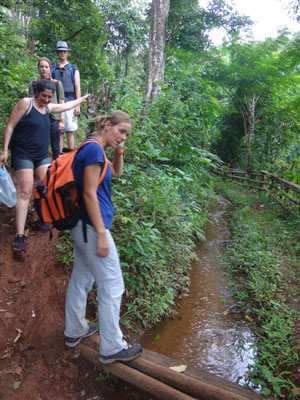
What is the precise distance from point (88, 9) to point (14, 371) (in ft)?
34.1

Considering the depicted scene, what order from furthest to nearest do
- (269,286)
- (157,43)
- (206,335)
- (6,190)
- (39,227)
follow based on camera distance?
(157,43) < (269,286) < (39,227) < (206,335) < (6,190)

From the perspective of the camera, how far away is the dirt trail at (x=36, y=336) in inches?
94.7

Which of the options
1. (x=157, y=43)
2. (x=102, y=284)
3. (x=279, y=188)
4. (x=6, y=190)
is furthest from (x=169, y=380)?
(x=279, y=188)

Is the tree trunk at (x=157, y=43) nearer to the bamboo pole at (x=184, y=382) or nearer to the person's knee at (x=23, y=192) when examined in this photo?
the person's knee at (x=23, y=192)

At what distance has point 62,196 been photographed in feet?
7.02

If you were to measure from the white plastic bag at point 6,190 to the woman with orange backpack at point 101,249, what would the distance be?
4.96 feet

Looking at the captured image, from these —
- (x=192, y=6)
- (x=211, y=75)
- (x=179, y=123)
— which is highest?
(x=192, y=6)

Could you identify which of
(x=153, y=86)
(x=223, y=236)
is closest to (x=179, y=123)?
(x=153, y=86)

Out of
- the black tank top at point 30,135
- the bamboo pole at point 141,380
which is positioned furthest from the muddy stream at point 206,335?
the black tank top at point 30,135

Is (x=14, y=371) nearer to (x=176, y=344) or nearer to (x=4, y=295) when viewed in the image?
(x=4, y=295)

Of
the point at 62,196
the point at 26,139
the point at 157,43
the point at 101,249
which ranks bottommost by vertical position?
the point at 101,249

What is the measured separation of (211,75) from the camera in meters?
13.1

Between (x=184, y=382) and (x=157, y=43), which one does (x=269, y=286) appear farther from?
(x=157, y=43)

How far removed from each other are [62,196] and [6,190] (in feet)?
5.31
